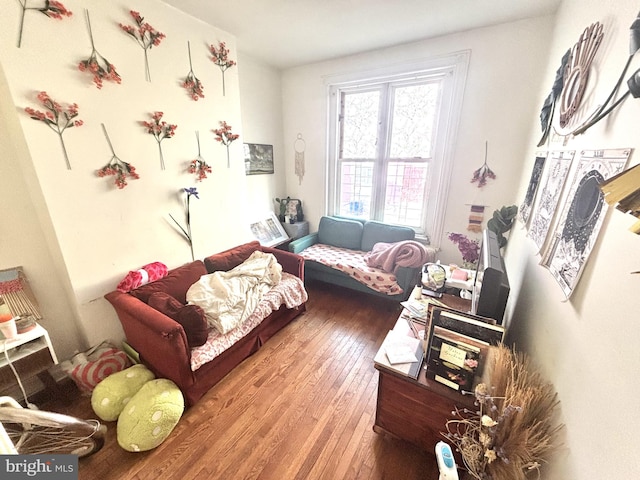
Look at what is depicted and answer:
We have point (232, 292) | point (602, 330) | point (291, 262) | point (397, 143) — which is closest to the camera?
point (602, 330)

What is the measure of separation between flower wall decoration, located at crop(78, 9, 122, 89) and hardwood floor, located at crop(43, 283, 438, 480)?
218cm

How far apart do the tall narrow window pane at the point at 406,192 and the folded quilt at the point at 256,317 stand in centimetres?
164

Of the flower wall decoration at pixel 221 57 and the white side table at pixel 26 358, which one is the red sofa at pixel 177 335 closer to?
the white side table at pixel 26 358

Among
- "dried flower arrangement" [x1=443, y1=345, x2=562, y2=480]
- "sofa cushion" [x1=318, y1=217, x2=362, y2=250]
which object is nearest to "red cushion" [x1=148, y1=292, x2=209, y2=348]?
"dried flower arrangement" [x1=443, y1=345, x2=562, y2=480]

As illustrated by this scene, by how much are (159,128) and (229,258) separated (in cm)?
123

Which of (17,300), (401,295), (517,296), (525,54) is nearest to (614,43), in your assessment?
(517,296)

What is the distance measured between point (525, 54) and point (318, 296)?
3.14m

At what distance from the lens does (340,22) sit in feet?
7.23

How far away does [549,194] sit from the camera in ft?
4.46

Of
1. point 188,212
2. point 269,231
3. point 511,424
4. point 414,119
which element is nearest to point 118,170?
point 188,212

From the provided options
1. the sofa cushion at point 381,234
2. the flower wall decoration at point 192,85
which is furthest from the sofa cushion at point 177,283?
the sofa cushion at point 381,234

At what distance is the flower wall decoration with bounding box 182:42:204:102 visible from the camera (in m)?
2.09

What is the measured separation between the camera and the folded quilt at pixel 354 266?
2619 mm

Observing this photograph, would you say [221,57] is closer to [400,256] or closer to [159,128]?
[159,128]
